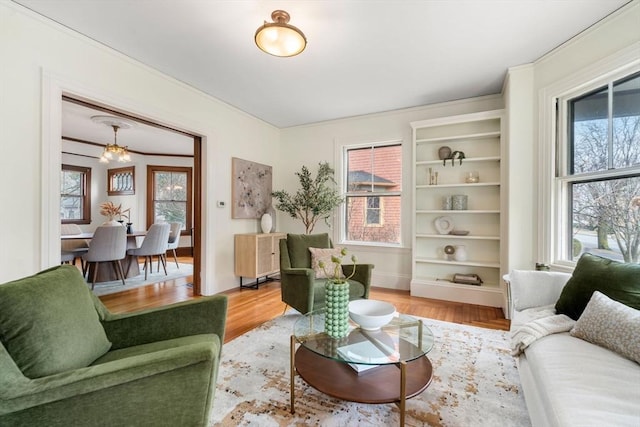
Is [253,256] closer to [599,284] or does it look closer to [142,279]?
[142,279]

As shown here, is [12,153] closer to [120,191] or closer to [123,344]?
[123,344]

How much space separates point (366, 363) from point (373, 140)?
11.7ft

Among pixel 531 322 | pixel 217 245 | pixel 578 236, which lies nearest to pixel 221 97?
pixel 217 245

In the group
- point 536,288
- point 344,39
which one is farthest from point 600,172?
point 344,39

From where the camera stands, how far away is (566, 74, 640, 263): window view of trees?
6.84 ft

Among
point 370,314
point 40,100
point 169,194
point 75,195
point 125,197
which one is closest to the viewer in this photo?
point 370,314

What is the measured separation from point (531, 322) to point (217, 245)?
11.5 feet

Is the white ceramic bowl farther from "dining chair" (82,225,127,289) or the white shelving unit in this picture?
"dining chair" (82,225,127,289)

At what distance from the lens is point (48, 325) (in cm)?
111

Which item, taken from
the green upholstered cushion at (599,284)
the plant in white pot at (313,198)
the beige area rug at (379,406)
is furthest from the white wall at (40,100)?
the green upholstered cushion at (599,284)

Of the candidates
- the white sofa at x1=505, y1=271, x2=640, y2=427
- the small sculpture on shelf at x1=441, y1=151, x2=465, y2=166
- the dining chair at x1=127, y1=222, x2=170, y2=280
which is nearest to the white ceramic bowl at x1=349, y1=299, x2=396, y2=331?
the white sofa at x1=505, y1=271, x2=640, y2=427

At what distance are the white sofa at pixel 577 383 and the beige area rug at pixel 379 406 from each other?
287mm

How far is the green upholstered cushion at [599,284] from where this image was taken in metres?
1.56

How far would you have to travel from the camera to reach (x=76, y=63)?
2.41 meters
